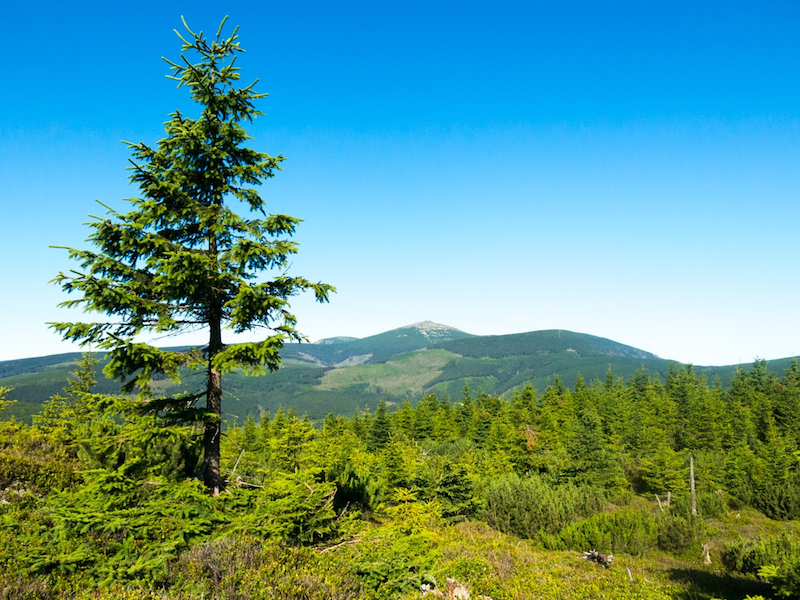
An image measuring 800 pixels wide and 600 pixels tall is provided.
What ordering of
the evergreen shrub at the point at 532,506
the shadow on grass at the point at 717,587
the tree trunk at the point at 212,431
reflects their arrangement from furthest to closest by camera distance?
1. the evergreen shrub at the point at 532,506
2. the shadow on grass at the point at 717,587
3. the tree trunk at the point at 212,431

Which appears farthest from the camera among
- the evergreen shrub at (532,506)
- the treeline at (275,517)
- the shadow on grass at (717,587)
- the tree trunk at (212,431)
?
the evergreen shrub at (532,506)

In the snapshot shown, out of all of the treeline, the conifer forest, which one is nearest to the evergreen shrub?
the treeline

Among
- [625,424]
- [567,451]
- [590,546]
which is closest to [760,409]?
[625,424]

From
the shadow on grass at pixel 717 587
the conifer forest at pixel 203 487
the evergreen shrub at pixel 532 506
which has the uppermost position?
the conifer forest at pixel 203 487

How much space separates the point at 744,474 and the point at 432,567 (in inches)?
1716

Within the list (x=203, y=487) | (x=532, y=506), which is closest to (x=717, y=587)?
(x=532, y=506)

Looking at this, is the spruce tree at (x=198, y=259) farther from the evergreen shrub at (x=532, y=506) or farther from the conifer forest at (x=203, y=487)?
the evergreen shrub at (x=532, y=506)

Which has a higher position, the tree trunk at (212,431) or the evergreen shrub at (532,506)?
the tree trunk at (212,431)

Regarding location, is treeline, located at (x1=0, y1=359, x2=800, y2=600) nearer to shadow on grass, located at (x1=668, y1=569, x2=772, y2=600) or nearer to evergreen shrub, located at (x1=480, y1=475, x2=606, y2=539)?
evergreen shrub, located at (x1=480, y1=475, x2=606, y2=539)

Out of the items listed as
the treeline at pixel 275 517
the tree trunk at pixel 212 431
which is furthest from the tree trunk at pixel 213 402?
the treeline at pixel 275 517

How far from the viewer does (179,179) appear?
8.70 metres

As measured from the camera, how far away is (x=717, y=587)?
13508mm

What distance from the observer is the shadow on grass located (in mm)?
11805

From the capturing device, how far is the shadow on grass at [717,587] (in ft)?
38.7
